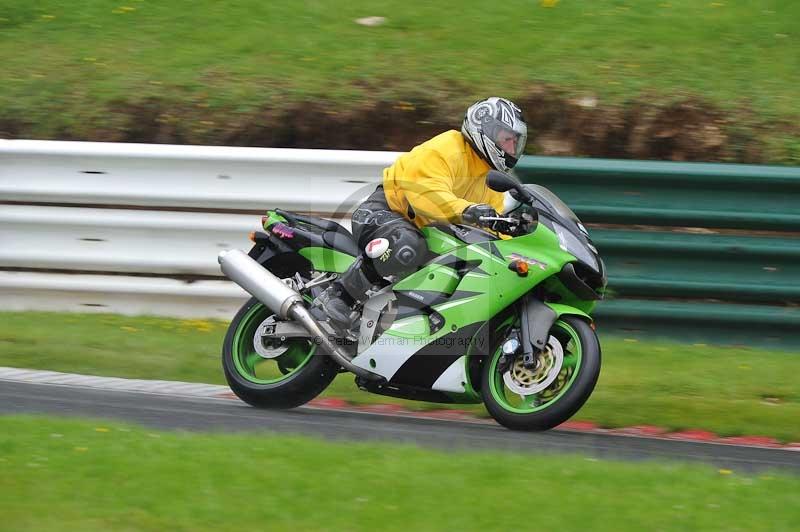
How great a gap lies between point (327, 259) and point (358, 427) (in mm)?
1069

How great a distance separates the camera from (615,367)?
26.2 ft

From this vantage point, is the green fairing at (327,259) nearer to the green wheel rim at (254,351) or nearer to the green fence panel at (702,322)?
the green wheel rim at (254,351)

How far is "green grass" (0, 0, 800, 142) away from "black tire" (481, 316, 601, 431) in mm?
3876

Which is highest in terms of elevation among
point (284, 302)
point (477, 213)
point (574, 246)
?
point (477, 213)

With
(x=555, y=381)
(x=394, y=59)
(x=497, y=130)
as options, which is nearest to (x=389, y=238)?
(x=497, y=130)

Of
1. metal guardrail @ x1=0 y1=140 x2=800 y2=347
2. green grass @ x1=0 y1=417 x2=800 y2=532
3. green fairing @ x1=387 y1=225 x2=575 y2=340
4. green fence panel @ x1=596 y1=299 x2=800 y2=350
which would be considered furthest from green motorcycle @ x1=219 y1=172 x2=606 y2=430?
green fence panel @ x1=596 y1=299 x2=800 y2=350

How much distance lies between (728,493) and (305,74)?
6.37m

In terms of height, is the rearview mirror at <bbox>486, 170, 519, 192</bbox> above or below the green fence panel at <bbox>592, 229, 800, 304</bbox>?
above

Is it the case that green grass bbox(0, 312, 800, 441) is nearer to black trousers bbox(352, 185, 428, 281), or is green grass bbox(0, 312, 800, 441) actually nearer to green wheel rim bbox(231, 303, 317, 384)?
green wheel rim bbox(231, 303, 317, 384)

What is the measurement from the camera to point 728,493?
4953 millimetres

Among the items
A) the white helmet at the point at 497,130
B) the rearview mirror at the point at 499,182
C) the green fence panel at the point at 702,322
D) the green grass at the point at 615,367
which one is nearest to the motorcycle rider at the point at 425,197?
the white helmet at the point at 497,130

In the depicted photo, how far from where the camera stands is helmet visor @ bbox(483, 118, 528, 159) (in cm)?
663

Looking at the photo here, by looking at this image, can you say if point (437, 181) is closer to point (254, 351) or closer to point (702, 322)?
point (254, 351)

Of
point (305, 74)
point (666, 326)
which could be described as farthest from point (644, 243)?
point (305, 74)
